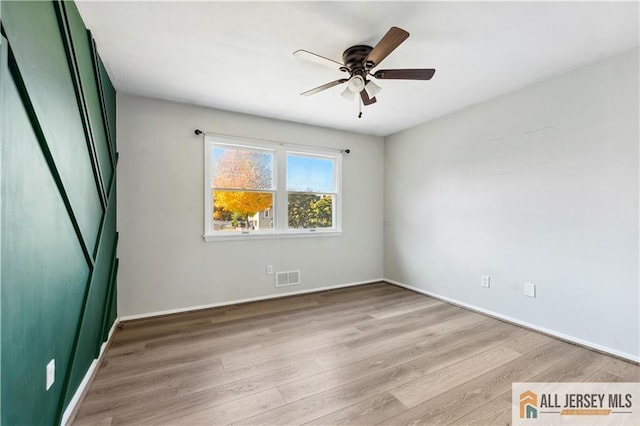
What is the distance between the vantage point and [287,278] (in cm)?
402

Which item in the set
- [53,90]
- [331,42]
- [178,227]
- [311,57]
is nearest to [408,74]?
[331,42]

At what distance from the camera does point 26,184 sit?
1187mm

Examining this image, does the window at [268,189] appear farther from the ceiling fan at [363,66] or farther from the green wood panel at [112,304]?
the ceiling fan at [363,66]

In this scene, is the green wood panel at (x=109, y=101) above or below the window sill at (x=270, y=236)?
above

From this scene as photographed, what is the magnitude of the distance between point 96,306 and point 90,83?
5.66ft

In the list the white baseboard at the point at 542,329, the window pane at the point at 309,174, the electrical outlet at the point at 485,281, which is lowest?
the white baseboard at the point at 542,329

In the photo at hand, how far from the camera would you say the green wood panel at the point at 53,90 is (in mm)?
1157

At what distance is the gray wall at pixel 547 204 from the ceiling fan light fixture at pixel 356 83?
6.41 feet

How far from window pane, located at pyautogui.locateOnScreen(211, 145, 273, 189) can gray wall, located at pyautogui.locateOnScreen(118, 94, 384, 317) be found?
21cm

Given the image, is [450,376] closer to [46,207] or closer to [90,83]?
[46,207]

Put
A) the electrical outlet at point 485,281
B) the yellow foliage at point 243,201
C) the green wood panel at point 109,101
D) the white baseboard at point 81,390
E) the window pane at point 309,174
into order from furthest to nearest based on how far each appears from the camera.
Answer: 1. the window pane at point 309,174
2. the yellow foliage at point 243,201
3. the electrical outlet at point 485,281
4. the green wood panel at point 109,101
5. the white baseboard at point 81,390

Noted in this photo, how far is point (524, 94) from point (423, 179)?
156cm

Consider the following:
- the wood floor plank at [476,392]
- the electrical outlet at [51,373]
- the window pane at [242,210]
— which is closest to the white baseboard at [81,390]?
the electrical outlet at [51,373]

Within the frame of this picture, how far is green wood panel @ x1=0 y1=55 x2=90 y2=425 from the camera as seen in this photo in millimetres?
1062
